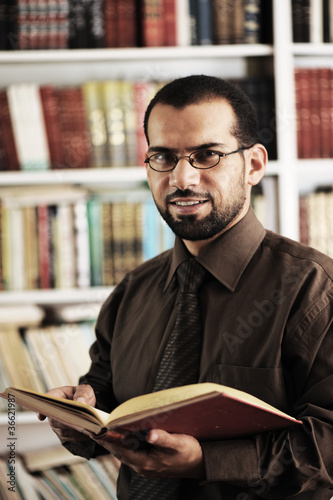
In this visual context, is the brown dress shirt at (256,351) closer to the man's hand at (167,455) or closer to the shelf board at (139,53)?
the man's hand at (167,455)

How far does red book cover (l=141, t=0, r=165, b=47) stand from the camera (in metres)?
1.94

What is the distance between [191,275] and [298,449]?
41cm

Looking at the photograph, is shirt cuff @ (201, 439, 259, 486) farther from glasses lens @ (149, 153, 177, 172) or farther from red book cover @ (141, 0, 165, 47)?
red book cover @ (141, 0, 165, 47)

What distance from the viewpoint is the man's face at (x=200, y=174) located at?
1.13 m

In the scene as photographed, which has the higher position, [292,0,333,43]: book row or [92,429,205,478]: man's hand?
[292,0,333,43]: book row

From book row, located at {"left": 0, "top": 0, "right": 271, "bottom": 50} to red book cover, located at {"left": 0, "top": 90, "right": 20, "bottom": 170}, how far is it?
19 centimetres

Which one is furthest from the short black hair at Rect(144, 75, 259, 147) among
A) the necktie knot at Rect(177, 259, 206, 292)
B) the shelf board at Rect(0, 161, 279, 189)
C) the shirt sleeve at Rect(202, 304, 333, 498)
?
the shelf board at Rect(0, 161, 279, 189)

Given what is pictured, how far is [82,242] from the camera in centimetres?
201

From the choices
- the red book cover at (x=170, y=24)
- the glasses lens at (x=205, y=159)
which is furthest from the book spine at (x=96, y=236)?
the glasses lens at (x=205, y=159)

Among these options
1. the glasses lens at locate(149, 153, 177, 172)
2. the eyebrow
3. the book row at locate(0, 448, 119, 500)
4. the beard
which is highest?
the eyebrow

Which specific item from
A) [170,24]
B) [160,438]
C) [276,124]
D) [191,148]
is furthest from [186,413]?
[170,24]

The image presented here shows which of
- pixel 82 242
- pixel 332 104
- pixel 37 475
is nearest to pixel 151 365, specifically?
pixel 82 242

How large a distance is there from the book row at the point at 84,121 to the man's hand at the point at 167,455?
124cm

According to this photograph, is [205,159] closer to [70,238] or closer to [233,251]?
[233,251]
